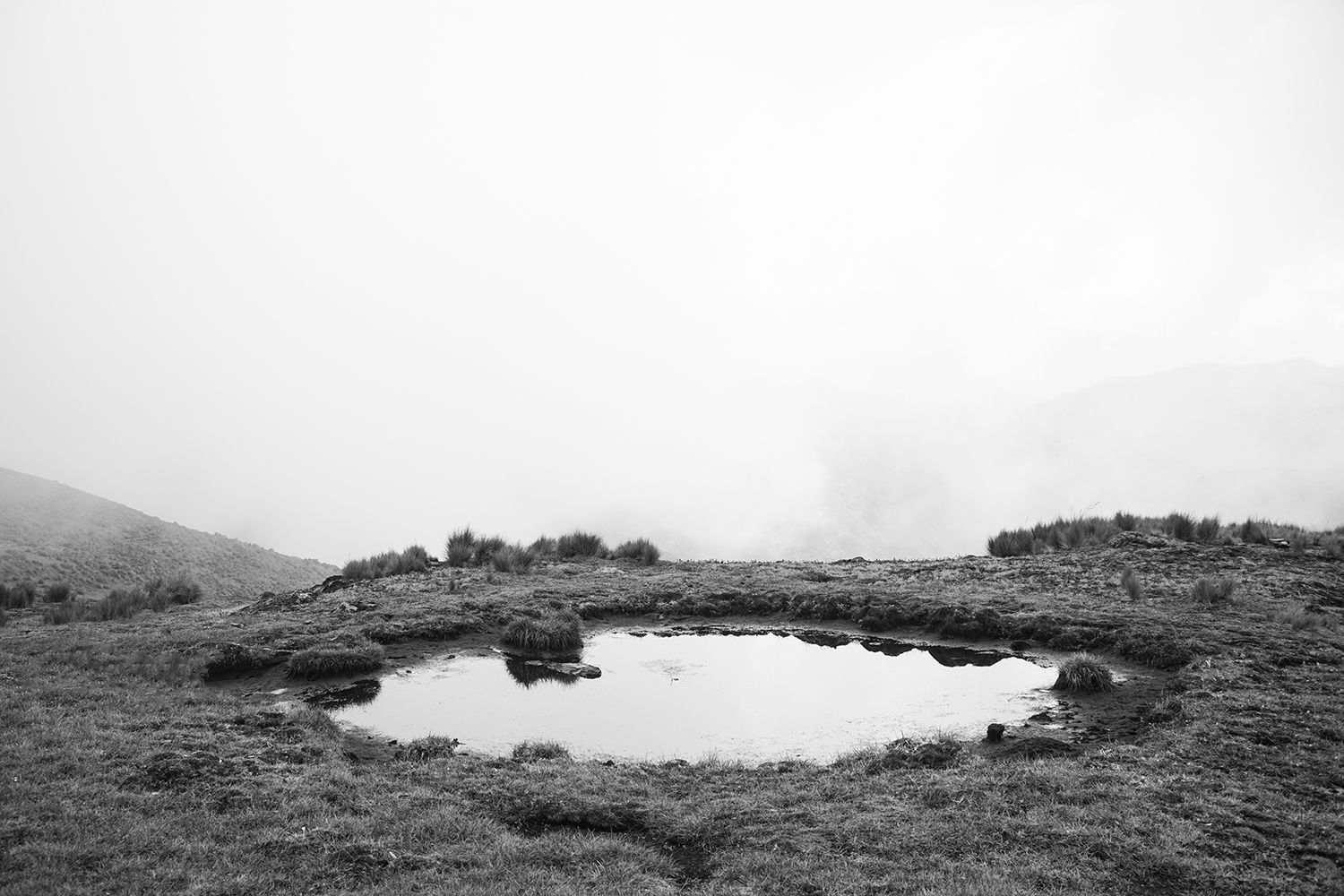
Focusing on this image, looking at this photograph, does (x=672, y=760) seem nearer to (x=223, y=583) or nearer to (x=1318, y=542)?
(x=1318, y=542)

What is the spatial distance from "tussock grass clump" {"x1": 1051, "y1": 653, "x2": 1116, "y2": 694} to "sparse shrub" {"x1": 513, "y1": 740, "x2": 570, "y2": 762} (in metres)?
8.34

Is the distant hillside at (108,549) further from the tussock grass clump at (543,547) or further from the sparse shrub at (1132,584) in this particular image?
the sparse shrub at (1132,584)

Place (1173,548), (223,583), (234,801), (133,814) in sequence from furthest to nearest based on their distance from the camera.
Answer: (223,583) < (1173,548) < (234,801) < (133,814)

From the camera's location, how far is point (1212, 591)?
635 inches

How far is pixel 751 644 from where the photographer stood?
16.2 metres

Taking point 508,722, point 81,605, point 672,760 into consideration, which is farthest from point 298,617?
point 672,760

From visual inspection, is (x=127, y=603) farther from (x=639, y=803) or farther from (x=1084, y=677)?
(x=1084, y=677)

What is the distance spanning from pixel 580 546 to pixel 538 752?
17861mm

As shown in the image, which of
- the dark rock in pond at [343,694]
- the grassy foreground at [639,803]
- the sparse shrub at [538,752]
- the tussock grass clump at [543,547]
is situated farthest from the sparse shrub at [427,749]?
the tussock grass clump at [543,547]

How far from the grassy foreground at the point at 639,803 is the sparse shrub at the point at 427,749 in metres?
0.07

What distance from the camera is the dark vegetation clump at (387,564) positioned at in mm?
23234

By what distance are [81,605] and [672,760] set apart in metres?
18.6

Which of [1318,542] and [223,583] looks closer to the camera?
[1318,542]

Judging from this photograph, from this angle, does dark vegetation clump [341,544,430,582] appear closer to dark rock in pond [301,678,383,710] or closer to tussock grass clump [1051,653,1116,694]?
dark rock in pond [301,678,383,710]
